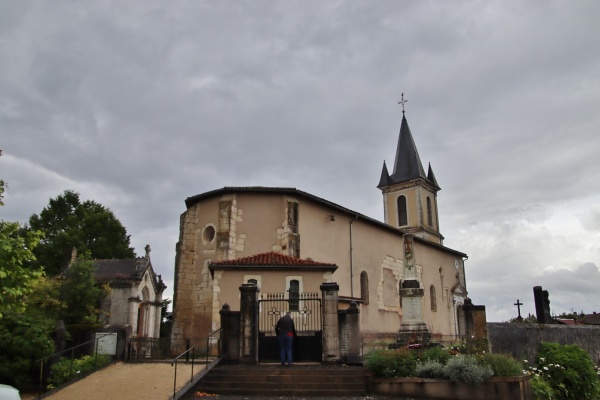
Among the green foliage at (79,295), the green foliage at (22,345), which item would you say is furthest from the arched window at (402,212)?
the green foliage at (22,345)

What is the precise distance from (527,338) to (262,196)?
1293cm

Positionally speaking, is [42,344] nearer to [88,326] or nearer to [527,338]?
[88,326]

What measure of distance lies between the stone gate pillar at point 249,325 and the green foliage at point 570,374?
931 cm

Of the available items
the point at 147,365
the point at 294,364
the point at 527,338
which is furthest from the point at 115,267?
the point at 527,338

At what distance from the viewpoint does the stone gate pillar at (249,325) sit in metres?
14.8

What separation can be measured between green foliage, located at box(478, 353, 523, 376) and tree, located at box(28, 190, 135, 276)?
34398 mm

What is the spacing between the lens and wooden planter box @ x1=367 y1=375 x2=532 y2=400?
455 inches

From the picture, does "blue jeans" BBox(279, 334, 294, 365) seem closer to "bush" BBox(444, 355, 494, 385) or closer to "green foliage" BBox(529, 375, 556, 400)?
"bush" BBox(444, 355, 494, 385)

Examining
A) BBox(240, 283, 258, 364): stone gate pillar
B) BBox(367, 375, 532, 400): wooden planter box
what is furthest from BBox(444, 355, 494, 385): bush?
BBox(240, 283, 258, 364): stone gate pillar

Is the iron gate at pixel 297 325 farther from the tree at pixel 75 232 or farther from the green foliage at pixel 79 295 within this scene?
the tree at pixel 75 232

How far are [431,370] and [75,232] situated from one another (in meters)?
35.4

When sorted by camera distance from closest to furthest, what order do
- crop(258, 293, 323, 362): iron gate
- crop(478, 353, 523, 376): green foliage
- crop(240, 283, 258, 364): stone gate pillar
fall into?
1. crop(478, 353, 523, 376): green foliage
2. crop(240, 283, 258, 364): stone gate pillar
3. crop(258, 293, 323, 362): iron gate

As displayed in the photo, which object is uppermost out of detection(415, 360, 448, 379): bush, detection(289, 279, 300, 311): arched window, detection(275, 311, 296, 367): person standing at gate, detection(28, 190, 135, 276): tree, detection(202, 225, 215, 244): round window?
detection(28, 190, 135, 276): tree

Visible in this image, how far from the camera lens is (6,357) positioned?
15.3 meters
